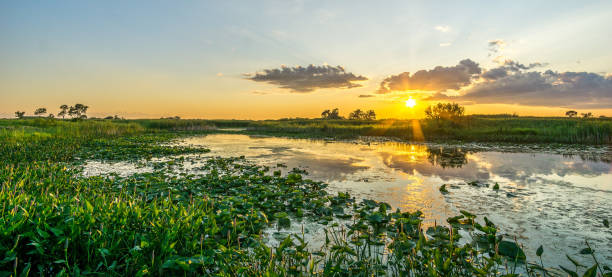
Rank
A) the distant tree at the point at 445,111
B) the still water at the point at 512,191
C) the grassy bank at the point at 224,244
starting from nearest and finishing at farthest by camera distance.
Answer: the grassy bank at the point at 224,244 → the still water at the point at 512,191 → the distant tree at the point at 445,111

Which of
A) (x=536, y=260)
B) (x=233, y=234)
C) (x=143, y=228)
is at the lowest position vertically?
(x=536, y=260)

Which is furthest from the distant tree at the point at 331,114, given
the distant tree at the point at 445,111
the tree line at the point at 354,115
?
the distant tree at the point at 445,111

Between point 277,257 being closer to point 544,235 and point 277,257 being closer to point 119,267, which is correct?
point 119,267

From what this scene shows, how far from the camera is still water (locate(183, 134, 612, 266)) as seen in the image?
436cm

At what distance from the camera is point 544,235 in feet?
14.1

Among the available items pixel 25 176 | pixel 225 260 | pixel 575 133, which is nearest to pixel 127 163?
pixel 25 176

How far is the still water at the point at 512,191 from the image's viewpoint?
4359mm

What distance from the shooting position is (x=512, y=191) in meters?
6.91

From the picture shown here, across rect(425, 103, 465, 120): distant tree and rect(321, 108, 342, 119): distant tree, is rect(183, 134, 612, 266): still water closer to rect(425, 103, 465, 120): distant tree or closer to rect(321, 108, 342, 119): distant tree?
rect(425, 103, 465, 120): distant tree

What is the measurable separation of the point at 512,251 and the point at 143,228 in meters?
4.86

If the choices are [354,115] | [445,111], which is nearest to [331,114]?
[354,115]

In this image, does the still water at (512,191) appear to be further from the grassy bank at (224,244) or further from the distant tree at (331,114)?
the distant tree at (331,114)

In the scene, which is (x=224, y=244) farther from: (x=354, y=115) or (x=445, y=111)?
(x=354, y=115)

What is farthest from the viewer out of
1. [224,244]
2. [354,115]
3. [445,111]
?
[354,115]
